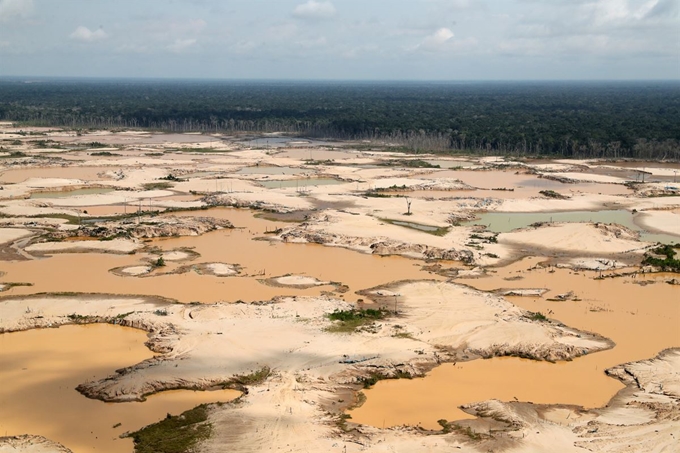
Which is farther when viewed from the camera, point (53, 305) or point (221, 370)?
point (53, 305)

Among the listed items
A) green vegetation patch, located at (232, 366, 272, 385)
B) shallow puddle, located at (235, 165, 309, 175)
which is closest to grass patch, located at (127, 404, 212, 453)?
green vegetation patch, located at (232, 366, 272, 385)

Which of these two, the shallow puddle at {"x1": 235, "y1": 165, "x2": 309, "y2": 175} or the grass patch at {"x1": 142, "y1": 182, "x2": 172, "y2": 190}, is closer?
the grass patch at {"x1": 142, "y1": 182, "x2": 172, "y2": 190}

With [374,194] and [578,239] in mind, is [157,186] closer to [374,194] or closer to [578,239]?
[374,194]

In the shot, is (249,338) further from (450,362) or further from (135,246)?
(135,246)

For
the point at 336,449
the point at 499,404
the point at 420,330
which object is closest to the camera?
the point at 336,449

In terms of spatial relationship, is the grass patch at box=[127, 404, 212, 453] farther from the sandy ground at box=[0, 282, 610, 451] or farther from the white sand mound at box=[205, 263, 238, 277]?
the white sand mound at box=[205, 263, 238, 277]

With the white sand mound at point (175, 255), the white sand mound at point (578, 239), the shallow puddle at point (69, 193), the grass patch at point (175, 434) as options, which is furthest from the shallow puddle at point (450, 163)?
the grass patch at point (175, 434)

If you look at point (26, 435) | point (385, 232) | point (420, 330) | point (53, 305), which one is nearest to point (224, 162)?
point (385, 232)
